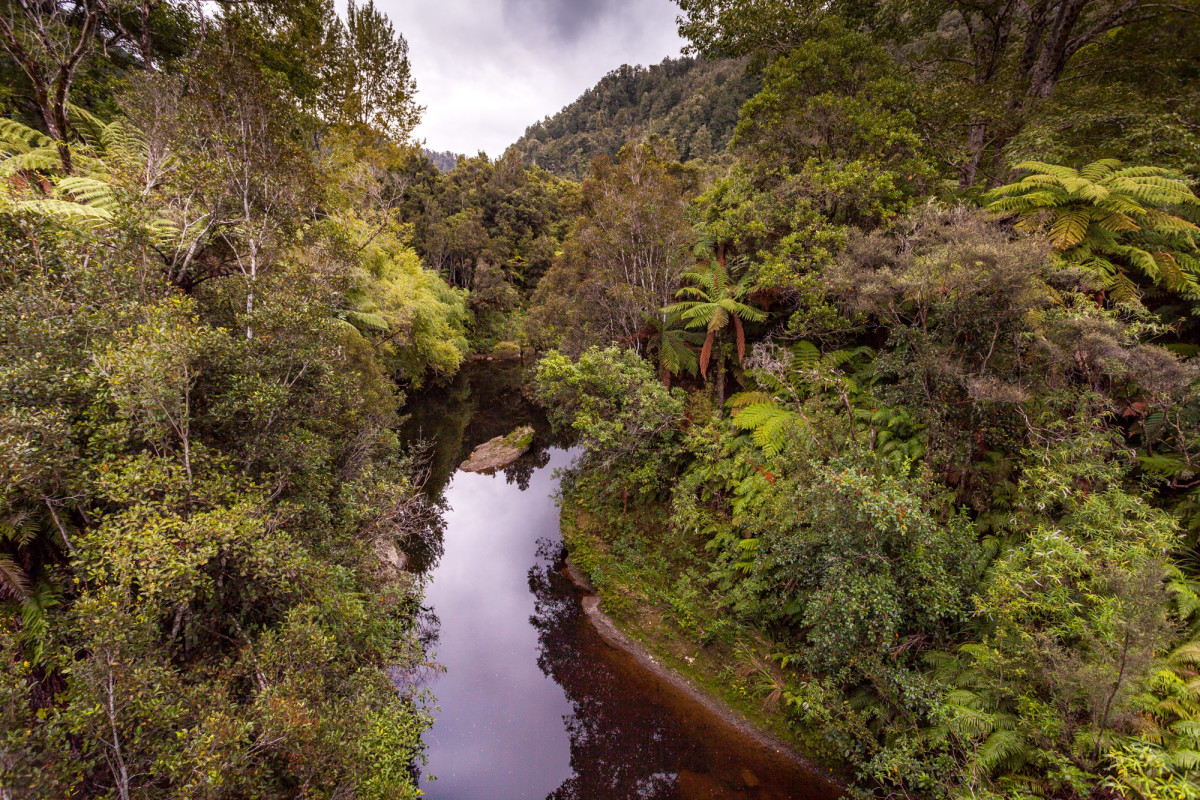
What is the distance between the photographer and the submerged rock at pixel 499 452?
17859mm

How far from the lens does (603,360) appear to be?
32.4 ft

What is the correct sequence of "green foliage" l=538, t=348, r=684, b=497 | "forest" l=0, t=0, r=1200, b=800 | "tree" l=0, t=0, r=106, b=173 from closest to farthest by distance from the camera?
1. "forest" l=0, t=0, r=1200, b=800
2. "tree" l=0, t=0, r=106, b=173
3. "green foliage" l=538, t=348, r=684, b=497

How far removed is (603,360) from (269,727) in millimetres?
7854

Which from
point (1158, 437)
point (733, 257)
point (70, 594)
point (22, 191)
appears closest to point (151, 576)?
point (70, 594)

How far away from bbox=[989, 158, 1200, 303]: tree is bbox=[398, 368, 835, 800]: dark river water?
856cm

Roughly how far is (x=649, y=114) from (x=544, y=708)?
8728 centimetres

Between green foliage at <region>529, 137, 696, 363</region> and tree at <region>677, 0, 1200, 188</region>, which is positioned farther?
green foliage at <region>529, 137, 696, 363</region>

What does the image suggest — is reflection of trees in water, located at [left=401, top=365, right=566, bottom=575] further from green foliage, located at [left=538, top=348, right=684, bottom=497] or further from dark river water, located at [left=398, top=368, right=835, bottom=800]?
green foliage, located at [left=538, top=348, right=684, bottom=497]

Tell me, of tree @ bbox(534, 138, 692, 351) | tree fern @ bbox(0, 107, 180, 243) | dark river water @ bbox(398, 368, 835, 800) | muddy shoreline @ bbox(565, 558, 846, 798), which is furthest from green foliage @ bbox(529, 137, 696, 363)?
tree fern @ bbox(0, 107, 180, 243)

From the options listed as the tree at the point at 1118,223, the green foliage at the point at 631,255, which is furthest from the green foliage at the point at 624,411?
the tree at the point at 1118,223

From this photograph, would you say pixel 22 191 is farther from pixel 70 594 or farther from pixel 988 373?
pixel 988 373

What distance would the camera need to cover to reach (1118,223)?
568 centimetres

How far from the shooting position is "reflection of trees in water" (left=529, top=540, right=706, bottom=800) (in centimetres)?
684

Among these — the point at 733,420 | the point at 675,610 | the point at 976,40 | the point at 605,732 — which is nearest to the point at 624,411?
the point at 733,420
